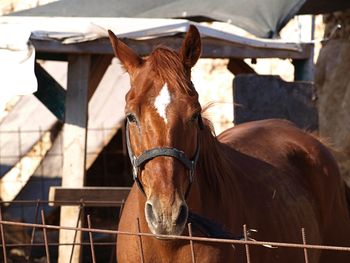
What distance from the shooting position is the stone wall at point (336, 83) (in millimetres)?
8461

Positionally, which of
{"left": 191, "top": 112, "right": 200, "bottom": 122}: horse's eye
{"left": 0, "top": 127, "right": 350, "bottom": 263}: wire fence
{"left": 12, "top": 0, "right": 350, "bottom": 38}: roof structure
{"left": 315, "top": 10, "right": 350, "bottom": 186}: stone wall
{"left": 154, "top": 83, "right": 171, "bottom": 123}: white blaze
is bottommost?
{"left": 0, "top": 127, "right": 350, "bottom": 263}: wire fence

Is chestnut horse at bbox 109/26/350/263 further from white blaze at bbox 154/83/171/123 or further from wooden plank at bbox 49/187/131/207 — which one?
wooden plank at bbox 49/187/131/207

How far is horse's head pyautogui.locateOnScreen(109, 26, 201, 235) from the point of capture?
3.60 m

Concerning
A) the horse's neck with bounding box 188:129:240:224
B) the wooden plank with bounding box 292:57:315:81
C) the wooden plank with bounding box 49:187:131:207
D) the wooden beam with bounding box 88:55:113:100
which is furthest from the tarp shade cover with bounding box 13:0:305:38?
the horse's neck with bounding box 188:129:240:224

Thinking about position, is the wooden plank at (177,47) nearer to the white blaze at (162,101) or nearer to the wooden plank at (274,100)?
the wooden plank at (274,100)

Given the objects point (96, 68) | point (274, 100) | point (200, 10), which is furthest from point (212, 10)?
point (96, 68)

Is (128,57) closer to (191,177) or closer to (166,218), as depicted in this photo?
(191,177)

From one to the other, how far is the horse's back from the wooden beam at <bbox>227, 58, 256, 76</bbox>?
5.48 ft

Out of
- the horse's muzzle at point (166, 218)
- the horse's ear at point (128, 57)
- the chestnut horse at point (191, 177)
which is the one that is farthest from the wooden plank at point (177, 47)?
the horse's muzzle at point (166, 218)

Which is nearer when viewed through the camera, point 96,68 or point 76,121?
point 76,121

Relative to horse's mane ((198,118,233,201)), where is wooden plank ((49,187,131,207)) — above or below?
below

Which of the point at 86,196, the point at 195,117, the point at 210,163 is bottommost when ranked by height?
the point at 86,196

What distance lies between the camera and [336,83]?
341 inches

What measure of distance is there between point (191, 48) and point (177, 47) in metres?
2.28
